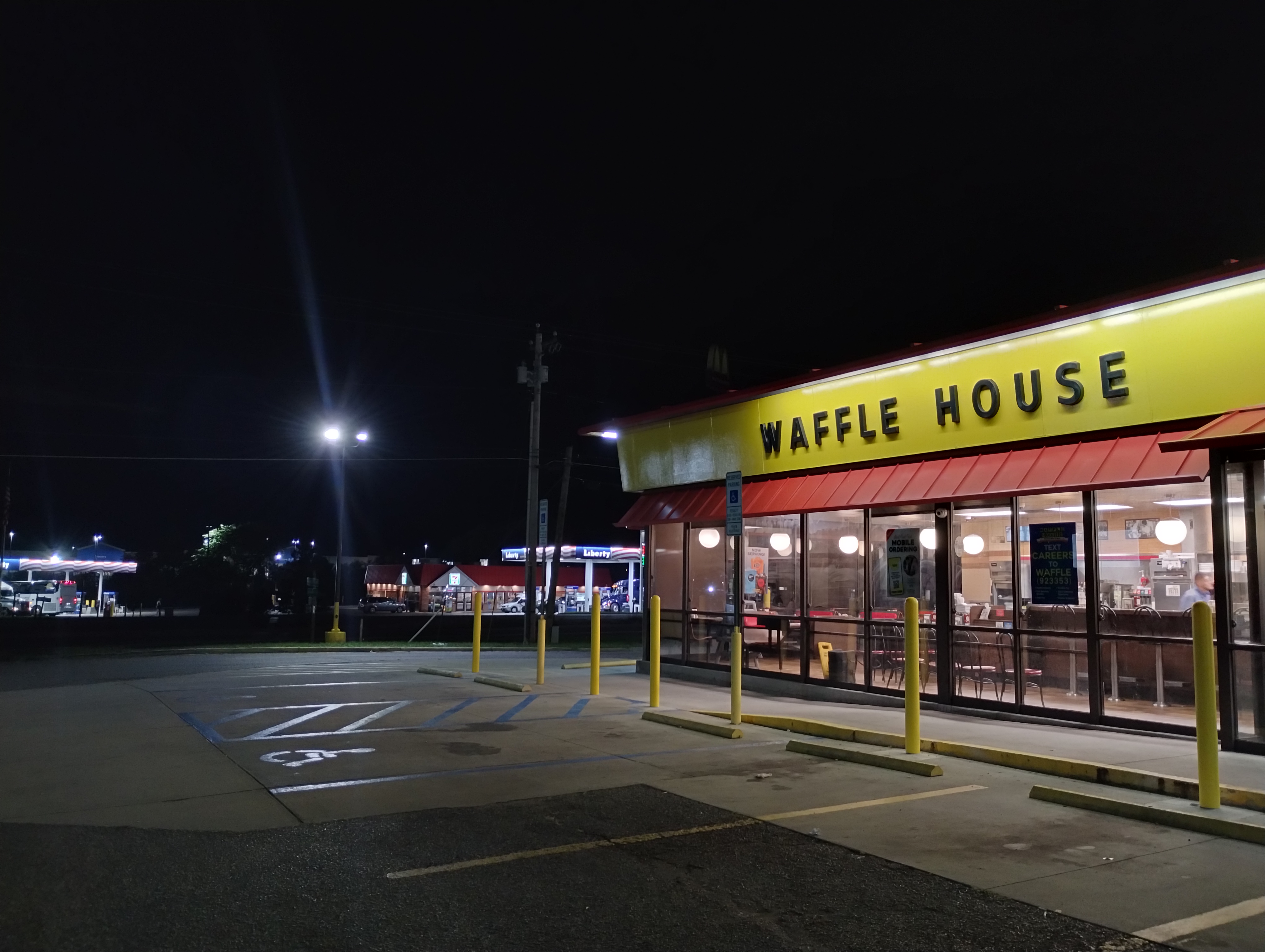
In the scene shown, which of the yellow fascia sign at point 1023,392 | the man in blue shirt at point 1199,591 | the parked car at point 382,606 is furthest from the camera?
the parked car at point 382,606

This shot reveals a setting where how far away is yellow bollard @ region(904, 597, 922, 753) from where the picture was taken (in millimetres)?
8969

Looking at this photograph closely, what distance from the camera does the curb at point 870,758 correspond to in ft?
27.6

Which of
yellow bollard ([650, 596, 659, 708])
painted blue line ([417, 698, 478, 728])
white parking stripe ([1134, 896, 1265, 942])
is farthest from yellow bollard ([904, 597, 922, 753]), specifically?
painted blue line ([417, 698, 478, 728])

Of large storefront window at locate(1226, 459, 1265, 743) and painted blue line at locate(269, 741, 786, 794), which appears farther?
large storefront window at locate(1226, 459, 1265, 743)

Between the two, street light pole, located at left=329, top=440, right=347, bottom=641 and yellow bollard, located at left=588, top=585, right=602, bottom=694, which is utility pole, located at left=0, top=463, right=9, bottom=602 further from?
yellow bollard, located at left=588, top=585, right=602, bottom=694

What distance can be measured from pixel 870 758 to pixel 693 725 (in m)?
2.69

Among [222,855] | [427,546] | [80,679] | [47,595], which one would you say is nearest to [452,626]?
[80,679]

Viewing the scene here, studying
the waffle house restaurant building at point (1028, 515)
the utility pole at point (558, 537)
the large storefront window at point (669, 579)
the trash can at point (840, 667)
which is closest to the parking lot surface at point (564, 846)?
the waffle house restaurant building at point (1028, 515)

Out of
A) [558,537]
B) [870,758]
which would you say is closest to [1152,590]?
[870,758]

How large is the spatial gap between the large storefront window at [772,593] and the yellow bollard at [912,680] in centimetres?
606

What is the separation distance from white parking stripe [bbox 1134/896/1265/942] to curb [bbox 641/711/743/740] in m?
5.89

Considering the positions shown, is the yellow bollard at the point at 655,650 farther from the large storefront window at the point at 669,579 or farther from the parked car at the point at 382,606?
the parked car at the point at 382,606

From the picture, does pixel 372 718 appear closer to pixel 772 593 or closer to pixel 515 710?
pixel 515 710

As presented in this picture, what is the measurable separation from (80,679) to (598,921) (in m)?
15.9
